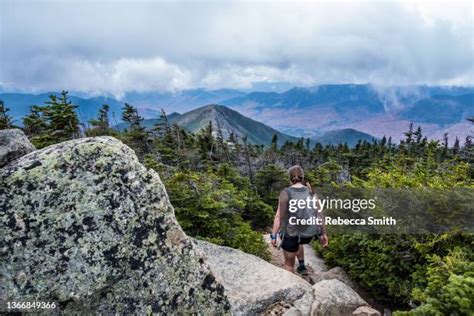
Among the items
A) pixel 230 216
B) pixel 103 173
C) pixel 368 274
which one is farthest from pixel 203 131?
pixel 103 173

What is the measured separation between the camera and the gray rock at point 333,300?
23.5 ft

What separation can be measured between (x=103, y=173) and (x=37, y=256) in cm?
123

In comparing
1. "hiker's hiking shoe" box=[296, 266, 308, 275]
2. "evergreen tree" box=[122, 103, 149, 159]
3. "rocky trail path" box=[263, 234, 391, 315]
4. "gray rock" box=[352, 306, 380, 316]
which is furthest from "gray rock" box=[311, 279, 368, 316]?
"evergreen tree" box=[122, 103, 149, 159]

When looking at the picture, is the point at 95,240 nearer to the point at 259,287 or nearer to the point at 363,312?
the point at 259,287

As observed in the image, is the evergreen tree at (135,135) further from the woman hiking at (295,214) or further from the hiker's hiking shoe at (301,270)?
the woman hiking at (295,214)

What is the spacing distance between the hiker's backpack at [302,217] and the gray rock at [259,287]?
0.95 m

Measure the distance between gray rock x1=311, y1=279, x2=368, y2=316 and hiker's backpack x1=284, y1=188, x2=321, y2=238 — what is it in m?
1.16

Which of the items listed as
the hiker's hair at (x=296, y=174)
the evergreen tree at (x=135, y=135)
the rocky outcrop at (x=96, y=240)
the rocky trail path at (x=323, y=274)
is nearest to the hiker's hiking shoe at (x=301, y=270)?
the rocky trail path at (x=323, y=274)

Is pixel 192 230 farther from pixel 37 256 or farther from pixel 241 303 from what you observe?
pixel 37 256

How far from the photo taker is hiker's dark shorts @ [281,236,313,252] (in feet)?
28.8

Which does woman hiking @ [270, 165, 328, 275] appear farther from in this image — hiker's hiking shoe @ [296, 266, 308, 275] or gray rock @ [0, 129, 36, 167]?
gray rock @ [0, 129, 36, 167]

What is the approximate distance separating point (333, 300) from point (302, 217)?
73.0 inches

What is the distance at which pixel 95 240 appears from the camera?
4.49 m

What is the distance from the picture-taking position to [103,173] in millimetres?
4840
